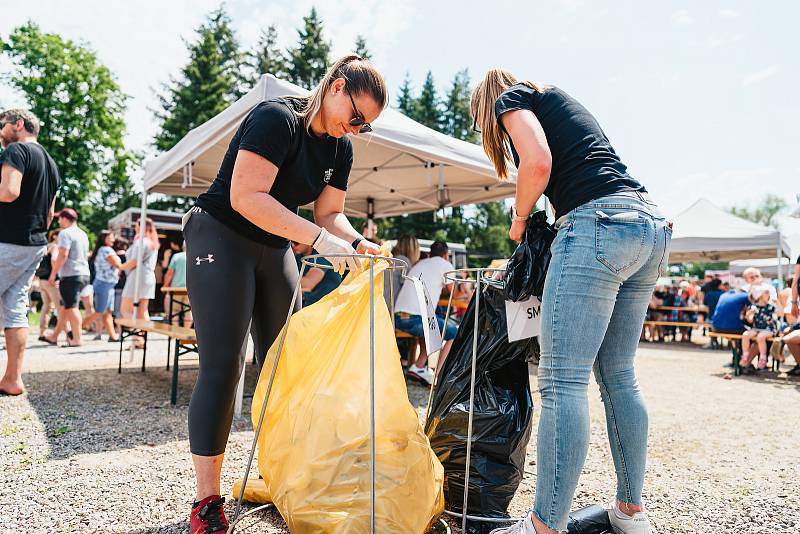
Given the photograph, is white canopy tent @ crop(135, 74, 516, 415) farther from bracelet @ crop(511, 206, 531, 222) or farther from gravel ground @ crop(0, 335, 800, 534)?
bracelet @ crop(511, 206, 531, 222)

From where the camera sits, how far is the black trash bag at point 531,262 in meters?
1.69

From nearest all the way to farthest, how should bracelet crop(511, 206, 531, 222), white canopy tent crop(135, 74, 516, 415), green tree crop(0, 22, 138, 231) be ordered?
bracelet crop(511, 206, 531, 222), white canopy tent crop(135, 74, 516, 415), green tree crop(0, 22, 138, 231)

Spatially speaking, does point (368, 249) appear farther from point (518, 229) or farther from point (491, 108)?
point (491, 108)

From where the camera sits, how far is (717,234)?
11172 mm

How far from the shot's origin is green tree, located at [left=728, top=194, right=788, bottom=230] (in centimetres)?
5625

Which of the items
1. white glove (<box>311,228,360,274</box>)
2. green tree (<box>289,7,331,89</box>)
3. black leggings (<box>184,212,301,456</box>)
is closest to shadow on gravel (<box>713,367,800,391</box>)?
white glove (<box>311,228,360,274</box>)

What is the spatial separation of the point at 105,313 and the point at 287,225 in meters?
7.39

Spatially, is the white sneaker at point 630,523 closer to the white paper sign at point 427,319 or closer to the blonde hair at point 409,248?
the white paper sign at point 427,319

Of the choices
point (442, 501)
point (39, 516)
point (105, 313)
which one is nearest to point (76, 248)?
point (105, 313)

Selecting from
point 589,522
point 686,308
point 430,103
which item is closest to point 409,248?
point 589,522

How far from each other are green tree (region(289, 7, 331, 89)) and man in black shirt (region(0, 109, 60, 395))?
2671cm

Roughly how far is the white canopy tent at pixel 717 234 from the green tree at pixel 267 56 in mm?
23280

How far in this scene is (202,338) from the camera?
172 cm

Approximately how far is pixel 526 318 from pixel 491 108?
0.68 metres
